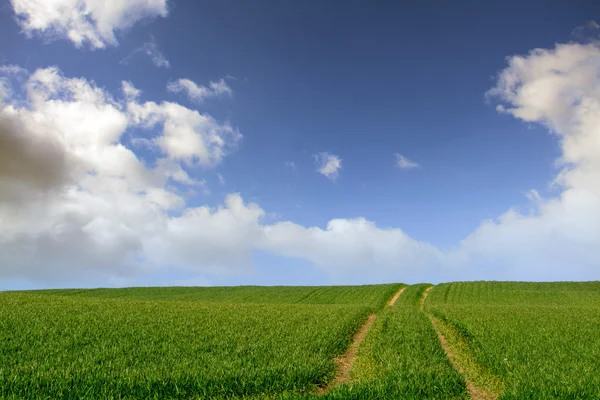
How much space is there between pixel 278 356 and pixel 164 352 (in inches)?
184

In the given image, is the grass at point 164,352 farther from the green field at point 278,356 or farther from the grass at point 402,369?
the grass at point 402,369

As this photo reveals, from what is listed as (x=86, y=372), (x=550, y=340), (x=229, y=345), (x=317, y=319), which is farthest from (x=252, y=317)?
→ (x=550, y=340)

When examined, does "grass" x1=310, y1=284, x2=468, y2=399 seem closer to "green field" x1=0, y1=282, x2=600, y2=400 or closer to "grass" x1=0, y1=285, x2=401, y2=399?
"green field" x1=0, y1=282, x2=600, y2=400

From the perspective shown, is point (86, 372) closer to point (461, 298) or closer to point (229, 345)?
point (229, 345)

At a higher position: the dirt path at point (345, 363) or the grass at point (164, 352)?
the grass at point (164, 352)

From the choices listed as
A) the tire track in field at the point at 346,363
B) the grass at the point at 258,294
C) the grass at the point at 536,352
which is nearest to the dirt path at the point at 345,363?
the tire track in field at the point at 346,363

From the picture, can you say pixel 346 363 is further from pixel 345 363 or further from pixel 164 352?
pixel 164 352

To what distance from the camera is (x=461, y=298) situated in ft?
186

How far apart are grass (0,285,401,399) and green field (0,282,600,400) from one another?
53 millimetres

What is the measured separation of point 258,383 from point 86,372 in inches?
221

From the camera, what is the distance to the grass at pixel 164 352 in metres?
11.7

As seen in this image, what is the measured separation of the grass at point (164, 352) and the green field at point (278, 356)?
53mm

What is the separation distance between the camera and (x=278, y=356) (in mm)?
15086

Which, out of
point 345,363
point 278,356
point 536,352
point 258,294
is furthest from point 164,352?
point 258,294
